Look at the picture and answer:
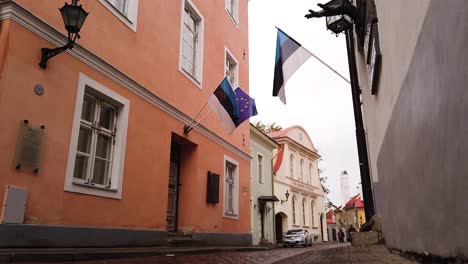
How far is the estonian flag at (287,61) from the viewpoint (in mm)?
9938

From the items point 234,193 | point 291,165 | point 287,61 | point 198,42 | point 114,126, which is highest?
point 291,165

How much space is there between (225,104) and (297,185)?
2387cm

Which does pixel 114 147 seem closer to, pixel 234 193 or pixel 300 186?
pixel 234 193

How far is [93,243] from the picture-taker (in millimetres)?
6715

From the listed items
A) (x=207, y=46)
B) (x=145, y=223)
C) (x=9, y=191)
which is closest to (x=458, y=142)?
(x=9, y=191)

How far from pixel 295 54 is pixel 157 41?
11.2 feet

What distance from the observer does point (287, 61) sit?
998cm

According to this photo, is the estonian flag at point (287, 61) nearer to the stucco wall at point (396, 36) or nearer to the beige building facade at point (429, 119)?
the stucco wall at point (396, 36)

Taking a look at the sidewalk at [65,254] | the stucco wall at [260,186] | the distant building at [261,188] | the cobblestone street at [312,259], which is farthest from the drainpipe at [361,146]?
the stucco wall at [260,186]

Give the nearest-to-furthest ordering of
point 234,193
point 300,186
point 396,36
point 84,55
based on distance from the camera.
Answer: point 396,36, point 84,55, point 234,193, point 300,186

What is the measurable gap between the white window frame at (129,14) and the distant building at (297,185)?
2051 cm

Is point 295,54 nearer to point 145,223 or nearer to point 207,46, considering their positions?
point 207,46

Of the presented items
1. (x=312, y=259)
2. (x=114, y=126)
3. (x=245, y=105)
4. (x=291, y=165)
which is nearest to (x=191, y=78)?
(x=245, y=105)

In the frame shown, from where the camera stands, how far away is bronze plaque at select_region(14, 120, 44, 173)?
5.51 meters
